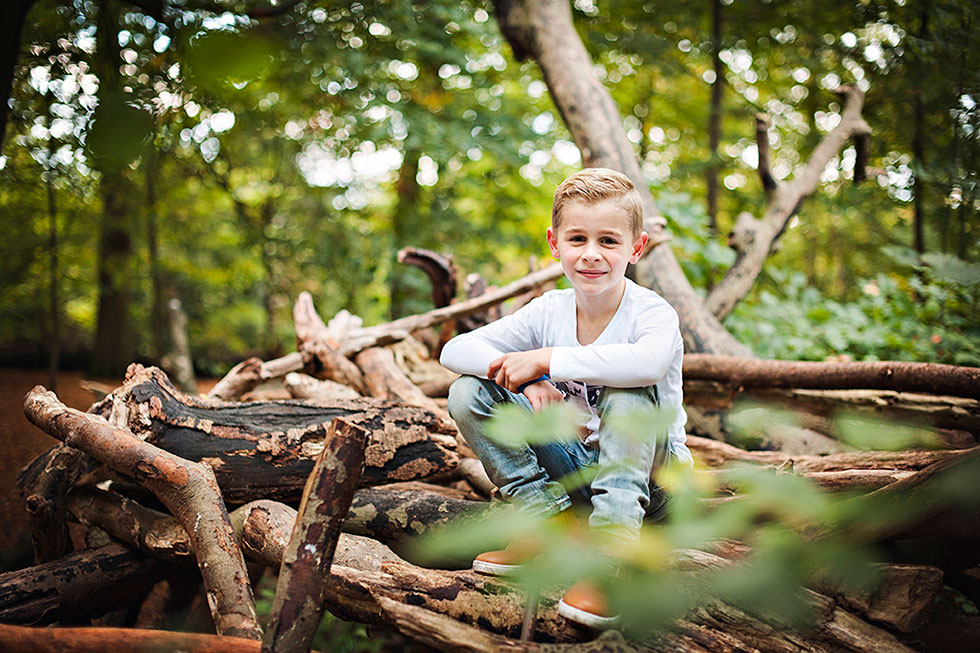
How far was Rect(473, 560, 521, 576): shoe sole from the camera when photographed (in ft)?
5.40

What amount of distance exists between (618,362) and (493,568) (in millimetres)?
656

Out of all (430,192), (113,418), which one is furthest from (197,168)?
(113,418)

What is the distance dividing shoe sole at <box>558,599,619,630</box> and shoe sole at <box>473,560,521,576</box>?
222 mm

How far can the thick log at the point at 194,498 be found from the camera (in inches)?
64.3

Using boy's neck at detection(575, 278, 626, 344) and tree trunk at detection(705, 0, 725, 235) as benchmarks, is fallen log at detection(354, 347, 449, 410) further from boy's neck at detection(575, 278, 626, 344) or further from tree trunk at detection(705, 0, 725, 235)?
tree trunk at detection(705, 0, 725, 235)

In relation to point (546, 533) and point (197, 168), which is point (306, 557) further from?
point (197, 168)

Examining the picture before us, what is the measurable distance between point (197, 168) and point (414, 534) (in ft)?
20.8

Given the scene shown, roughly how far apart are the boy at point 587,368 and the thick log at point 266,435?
620mm

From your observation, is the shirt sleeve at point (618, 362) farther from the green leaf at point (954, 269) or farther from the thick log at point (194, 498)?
the green leaf at point (954, 269)

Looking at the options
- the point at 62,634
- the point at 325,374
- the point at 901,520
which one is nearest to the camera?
the point at 62,634

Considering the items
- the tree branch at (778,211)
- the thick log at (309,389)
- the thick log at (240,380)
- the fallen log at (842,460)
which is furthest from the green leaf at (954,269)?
the thick log at (240,380)

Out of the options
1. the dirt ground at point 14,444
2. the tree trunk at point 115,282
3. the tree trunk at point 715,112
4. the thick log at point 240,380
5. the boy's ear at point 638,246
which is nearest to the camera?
the boy's ear at point 638,246

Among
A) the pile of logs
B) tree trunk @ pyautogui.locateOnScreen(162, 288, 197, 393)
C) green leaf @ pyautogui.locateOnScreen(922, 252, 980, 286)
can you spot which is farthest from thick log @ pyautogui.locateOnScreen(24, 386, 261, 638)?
green leaf @ pyautogui.locateOnScreen(922, 252, 980, 286)

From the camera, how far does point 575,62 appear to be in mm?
4402
